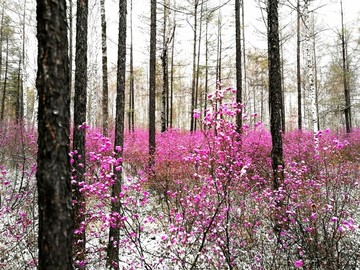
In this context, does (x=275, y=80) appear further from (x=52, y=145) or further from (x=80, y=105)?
(x=52, y=145)

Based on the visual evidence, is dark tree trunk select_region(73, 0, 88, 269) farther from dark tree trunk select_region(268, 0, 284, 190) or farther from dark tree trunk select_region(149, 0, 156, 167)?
dark tree trunk select_region(149, 0, 156, 167)

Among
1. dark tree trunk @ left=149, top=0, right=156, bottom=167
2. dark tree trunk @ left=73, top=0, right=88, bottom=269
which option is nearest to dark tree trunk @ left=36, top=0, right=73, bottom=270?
dark tree trunk @ left=73, top=0, right=88, bottom=269

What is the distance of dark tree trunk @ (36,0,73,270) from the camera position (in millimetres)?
1628

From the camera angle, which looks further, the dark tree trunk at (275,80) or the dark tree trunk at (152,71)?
the dark tree trunk at (152,71)

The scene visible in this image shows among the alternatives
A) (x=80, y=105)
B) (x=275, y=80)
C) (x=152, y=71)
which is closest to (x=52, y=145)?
(x=80, y=105)

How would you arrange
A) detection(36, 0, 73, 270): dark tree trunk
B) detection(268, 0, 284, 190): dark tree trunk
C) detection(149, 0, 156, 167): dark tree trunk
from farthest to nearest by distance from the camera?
1. detection(149, 0, 156, 167): dark tree trunk
2. detection(268, 0, 284, 190): dark tree trunk
3. detection(36, 0, 73, 270): dark tree trunk

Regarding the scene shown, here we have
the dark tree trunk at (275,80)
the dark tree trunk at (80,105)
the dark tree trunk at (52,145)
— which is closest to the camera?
the dark tree trunk at (52,145)

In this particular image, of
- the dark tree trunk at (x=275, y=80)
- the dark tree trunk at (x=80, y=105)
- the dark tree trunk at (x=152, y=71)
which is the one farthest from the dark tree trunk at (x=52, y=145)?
the dark tree trunk at (x=152, y=71)

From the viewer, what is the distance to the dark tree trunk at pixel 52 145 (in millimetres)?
1628

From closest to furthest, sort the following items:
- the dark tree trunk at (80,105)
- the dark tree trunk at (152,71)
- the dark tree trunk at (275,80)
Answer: the dark tree trunk at (80,105) → the dark tree trunk at (275,80) → the dark tree trunk at (152,71)

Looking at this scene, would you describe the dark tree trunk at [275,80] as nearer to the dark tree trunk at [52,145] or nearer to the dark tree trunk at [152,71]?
the dark tree trunk at [152,71]

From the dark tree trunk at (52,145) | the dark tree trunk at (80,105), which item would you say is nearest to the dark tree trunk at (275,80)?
the dark tree trunk at (80,105)

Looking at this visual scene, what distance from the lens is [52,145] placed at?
5.46 ft

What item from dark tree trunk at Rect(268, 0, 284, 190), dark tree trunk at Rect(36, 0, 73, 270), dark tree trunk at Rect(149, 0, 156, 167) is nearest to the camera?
dark tree trunk at Rect(36, 0, 73, 270)
